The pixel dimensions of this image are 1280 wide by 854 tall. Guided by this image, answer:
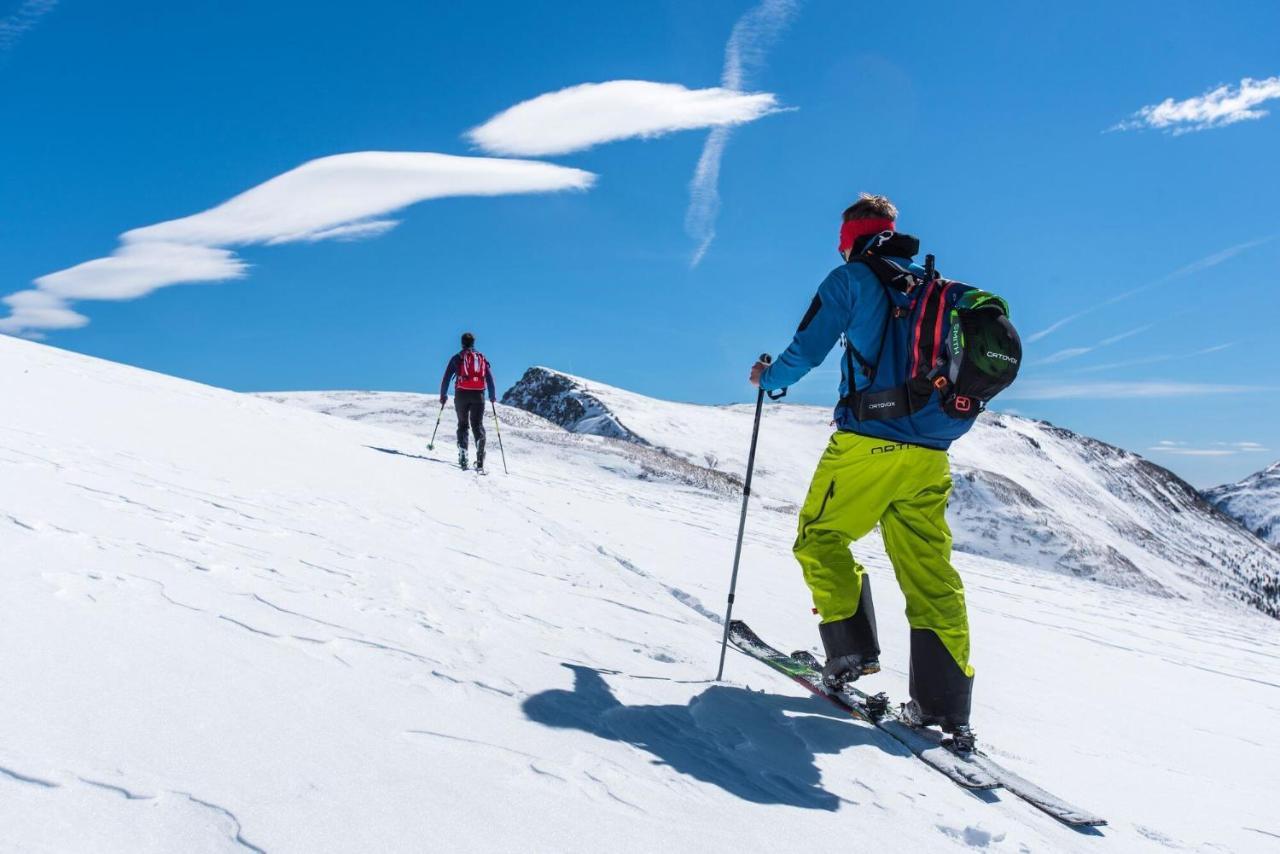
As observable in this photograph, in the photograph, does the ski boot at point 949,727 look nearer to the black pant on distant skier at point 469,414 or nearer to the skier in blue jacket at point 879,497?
the skier in blue jacket at point 879,497

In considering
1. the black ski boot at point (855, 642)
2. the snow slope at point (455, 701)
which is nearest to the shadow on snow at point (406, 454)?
the snow slope at point (455, 701)

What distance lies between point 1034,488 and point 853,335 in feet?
362

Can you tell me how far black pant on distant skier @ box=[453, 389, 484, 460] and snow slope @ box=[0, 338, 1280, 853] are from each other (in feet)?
22.6

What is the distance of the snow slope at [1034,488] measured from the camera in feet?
202

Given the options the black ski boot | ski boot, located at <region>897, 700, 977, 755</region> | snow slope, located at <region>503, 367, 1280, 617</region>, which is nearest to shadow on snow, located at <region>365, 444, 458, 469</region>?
snow slope, located at <region>503, 367, 1280, 617</region>

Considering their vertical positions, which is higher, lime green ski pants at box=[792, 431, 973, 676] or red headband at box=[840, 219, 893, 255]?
red headband at box=[840, 219, 893, 255]

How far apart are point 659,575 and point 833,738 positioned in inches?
157

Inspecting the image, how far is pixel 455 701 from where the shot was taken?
3213 millimetres

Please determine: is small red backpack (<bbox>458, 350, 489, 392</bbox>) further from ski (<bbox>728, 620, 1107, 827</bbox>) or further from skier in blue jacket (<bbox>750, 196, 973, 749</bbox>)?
skier in blue jacket (<bbox>750, 196, 973, 749</bbox>)

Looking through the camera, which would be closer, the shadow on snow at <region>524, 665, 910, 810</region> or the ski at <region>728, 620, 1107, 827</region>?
the shadow on snow at <region>524, 665, 910, 810</region>

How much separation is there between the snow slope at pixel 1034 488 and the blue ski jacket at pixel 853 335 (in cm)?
165

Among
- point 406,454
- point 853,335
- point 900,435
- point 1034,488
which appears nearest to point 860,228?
point 853,335

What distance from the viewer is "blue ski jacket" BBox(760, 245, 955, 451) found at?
4.31 meters

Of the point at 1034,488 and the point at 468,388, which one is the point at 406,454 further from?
the point at 1034,488
